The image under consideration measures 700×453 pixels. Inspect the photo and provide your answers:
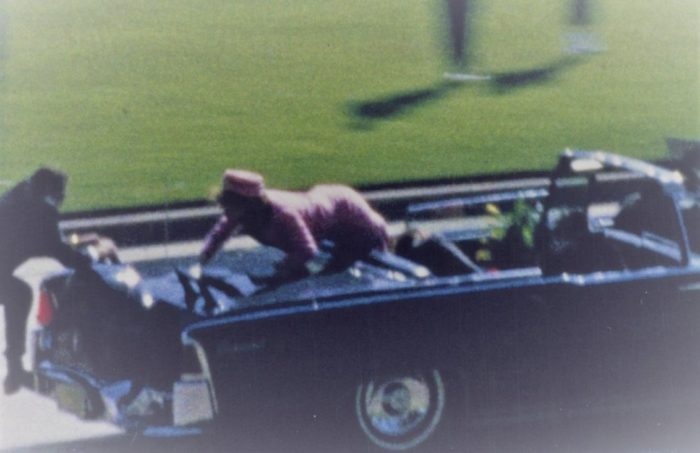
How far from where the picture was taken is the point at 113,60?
11531mm

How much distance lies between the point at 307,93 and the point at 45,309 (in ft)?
22.6

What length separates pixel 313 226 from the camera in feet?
19.9

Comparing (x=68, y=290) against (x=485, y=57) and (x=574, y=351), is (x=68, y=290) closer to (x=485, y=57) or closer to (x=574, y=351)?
(x=574, y=351)

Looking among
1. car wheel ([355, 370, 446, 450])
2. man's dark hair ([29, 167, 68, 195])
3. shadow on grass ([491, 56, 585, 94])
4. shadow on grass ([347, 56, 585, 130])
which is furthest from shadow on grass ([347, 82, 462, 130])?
car wheel ([355, 370, 446, 450])

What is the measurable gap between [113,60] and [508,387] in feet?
23.4

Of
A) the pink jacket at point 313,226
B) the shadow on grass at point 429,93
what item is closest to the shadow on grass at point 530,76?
the shadow on grass at point 429,93

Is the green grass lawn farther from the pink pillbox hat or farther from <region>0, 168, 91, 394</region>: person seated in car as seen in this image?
the pink pillbox hat

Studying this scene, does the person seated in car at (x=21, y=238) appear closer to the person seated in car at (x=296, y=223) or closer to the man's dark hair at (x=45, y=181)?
the man's dark hair at (x=45, y=181)

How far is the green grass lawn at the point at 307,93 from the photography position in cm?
1078

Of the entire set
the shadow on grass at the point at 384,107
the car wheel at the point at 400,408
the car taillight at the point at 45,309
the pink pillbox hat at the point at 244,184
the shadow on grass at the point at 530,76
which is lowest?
the car wheel at the point at 400,408

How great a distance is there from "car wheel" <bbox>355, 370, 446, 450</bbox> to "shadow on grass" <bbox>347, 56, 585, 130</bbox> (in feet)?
23.3

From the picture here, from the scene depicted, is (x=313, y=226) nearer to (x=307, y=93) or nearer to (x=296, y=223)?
(x=296, y=223)

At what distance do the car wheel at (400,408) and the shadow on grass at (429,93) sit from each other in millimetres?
7116

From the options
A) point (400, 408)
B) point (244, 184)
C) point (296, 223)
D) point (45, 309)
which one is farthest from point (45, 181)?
point (400, 408)
